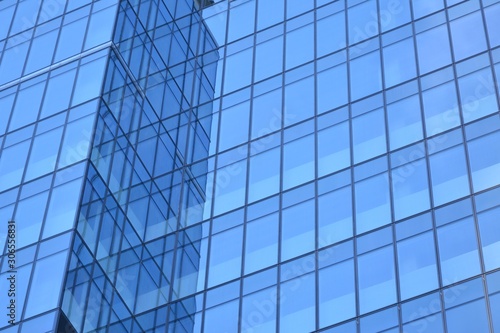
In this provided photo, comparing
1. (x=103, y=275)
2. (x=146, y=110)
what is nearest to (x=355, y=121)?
(x=146, y=110)

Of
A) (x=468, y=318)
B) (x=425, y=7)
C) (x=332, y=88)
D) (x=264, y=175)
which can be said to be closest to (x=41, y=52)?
(x=264, y=175)

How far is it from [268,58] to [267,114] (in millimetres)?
4251

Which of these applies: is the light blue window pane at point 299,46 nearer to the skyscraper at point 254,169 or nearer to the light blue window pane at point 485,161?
the skyscraper at point 254,169

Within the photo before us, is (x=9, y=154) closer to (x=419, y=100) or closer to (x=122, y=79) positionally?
(x=122, y=79)

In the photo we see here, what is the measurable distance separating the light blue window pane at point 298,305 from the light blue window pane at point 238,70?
13480 mm

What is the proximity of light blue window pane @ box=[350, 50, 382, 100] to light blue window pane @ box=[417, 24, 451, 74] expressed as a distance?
1931 mm

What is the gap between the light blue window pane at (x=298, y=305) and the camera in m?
38.8

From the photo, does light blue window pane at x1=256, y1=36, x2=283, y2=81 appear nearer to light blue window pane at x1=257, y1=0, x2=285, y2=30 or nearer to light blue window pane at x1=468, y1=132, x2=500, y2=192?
light blue window pane at x1=257, y1=0, x2=285, y2=30

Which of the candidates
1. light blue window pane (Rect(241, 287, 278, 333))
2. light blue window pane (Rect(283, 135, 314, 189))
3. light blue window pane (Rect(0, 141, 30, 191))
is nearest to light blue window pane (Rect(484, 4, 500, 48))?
light blue window pane (Rect(283, 135, 314, 189))

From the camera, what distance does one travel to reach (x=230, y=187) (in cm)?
4581

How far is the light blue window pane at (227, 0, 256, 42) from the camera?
5388 cm

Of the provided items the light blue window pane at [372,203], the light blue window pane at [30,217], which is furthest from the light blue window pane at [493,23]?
the light blue window pane at [30,217]

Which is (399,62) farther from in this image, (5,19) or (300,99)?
(5,19)

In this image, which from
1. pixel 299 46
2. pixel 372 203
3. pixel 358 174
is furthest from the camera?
pixel 299 46
